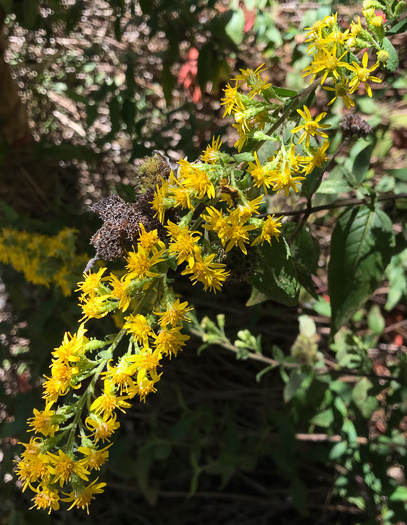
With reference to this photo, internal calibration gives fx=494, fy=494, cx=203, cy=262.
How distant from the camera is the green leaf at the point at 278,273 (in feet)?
3.79

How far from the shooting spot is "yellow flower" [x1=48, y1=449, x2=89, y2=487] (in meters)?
1.05

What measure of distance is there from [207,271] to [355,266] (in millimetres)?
547

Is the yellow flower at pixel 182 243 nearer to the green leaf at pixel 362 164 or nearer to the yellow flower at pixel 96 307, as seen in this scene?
the yellow flower at pixel 96 307

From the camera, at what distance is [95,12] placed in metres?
3.22

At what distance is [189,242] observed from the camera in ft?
3.42

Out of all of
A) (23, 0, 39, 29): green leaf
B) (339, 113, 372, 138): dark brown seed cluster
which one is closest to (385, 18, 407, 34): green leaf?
(339, 113, 372, 138): dark brown seed cluster

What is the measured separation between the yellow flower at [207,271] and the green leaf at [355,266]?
1.51 ft

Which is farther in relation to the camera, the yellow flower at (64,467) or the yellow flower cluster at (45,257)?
the yellow flower cluster at (45,257)

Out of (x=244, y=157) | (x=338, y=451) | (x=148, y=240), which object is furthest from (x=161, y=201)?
(x=338, y=451)

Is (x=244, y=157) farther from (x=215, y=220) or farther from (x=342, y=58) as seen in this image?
(x=342, y=58)

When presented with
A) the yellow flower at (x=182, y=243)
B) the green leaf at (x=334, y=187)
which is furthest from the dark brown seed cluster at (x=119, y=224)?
the green leaf at (x=334, y=187)

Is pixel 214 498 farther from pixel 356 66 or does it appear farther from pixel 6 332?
pixel 356 66

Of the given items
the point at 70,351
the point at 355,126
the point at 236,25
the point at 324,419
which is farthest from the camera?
the point at 236,25

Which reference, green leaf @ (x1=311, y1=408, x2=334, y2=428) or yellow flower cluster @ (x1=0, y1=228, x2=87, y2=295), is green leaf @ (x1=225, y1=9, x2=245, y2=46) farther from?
green leaf @ (x1=311, y1=408, x2=334, y2=428)
